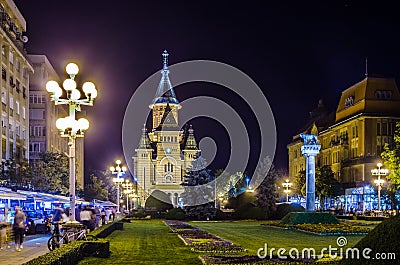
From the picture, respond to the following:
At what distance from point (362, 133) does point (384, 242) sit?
3366 inches

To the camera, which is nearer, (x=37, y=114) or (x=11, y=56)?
(x=11, y=56)

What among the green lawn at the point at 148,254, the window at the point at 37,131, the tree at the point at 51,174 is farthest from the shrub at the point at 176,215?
the green lawn at the point at 148,254

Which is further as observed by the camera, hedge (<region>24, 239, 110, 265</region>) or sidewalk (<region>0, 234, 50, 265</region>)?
sidewalk (<region>0, 234, 50, 265</region>)

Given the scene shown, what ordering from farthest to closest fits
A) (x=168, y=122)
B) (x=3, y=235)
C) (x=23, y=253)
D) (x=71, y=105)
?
1. (x=168, y=122)
2. (x=3, y=235)
3. (x=23, y=253)
4. (x=71, y=105)

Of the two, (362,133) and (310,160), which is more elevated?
(362,133)

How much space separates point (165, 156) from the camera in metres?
156

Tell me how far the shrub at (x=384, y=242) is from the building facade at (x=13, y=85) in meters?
58.8

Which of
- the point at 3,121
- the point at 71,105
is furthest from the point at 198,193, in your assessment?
the point at 71,105

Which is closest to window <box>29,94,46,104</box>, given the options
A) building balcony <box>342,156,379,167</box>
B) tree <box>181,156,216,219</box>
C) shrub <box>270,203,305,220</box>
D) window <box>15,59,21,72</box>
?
window <box>15,59,21,72</box>

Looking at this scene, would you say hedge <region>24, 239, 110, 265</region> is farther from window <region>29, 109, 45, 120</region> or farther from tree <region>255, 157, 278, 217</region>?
window <region>29, 109, 45, 120</region>

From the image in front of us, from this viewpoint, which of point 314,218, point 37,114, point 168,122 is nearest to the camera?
point 314,218

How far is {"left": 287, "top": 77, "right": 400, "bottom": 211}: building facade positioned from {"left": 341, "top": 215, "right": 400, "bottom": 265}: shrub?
7491 cm

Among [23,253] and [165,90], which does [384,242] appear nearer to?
[23,253]

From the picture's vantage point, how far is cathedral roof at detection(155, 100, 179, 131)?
15562cm
